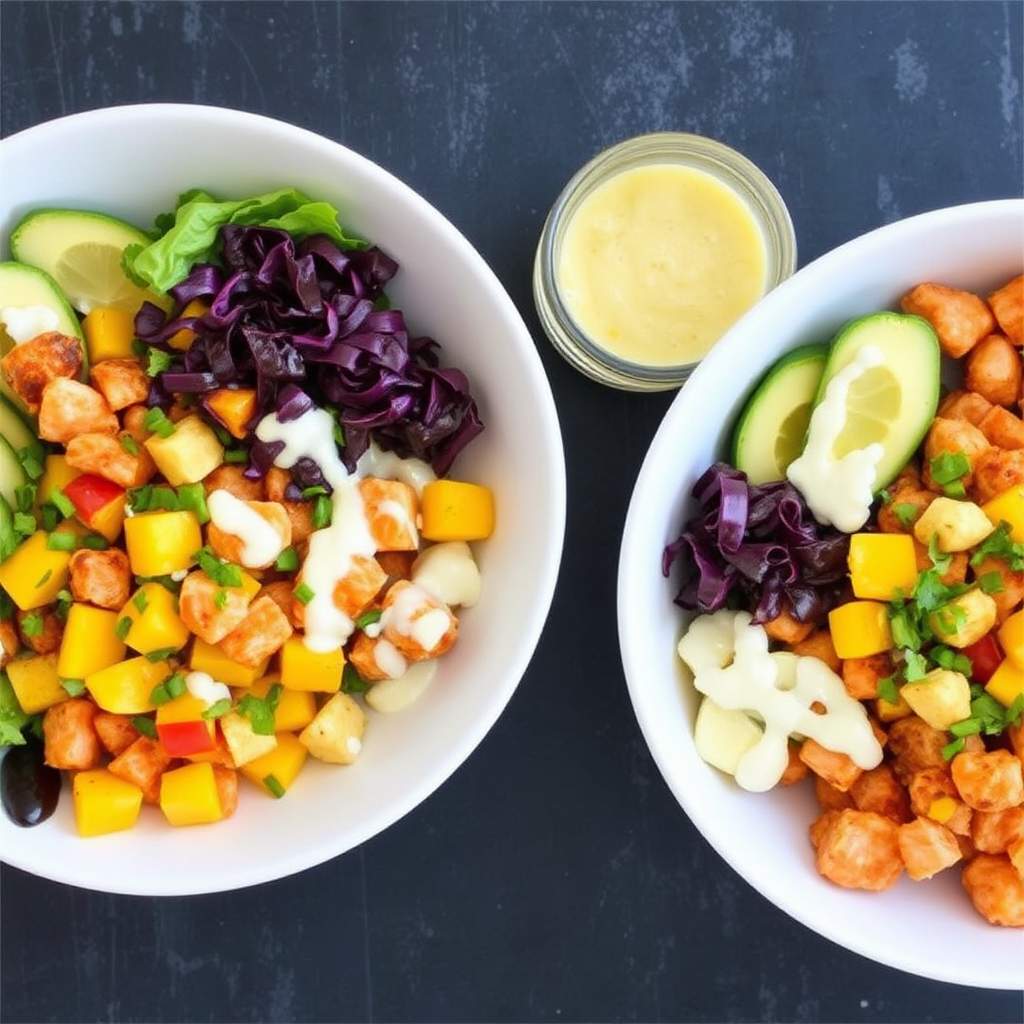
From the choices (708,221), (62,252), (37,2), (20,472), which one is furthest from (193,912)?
(37,2)

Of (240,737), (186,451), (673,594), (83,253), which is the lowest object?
(240,737)

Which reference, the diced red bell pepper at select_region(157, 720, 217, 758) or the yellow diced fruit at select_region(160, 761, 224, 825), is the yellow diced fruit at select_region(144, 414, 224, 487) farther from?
the yellow diced fruit at select_region(160, 761, 224, 825)

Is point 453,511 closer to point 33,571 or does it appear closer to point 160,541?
point 160,541

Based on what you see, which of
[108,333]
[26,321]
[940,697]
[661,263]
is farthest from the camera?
[661,263]

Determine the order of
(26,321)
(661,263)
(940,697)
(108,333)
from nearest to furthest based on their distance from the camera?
1. (940,697)
2. (26,321)
3. (108,333)
4. (661,263)

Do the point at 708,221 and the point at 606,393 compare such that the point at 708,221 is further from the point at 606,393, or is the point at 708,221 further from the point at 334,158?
the point at 334,158

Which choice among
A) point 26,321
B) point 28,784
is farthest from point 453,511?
point 28,784

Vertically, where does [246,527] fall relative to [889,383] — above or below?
below
